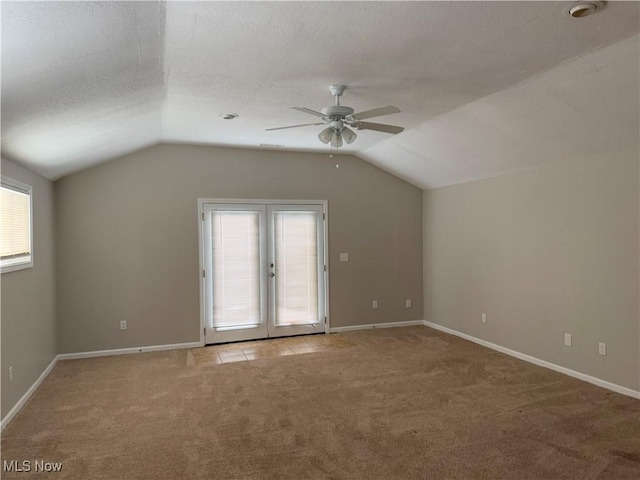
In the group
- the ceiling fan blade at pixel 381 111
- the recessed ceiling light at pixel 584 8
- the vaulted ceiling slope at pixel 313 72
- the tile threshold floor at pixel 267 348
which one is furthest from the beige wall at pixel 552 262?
the ceiling fan blade at pixel 381 111

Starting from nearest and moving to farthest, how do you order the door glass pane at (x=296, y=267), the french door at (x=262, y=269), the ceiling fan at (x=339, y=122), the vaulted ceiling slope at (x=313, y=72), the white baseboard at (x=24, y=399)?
the vaulted ceiling slope at (x=313, y=72), the ceiling fan at (x=339, y=122), the white baseboard at (x=24, y=399), the french door at (x=262, y=269), the door glass pane at (x=296, y=267)

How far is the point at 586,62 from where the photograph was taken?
9.73 feet

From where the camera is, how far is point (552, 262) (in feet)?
15.4

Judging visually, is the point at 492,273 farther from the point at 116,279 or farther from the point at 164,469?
the point at 116,279

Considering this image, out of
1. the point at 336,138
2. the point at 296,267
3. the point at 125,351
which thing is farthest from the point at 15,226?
the point at 296,267

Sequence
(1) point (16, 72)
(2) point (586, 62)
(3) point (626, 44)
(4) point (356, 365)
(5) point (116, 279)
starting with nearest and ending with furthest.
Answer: (1) point (16, 72), (3) point (626, 44), (2) point (586, 62), (4) point (356, 365), (5) point (116, 279)

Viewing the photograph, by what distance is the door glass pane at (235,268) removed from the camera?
19.3 feet

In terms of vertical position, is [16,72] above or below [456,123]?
below

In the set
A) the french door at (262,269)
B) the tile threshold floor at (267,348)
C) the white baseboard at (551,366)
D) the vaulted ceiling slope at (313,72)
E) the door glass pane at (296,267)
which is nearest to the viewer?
the vaulted ceiling slope at (313,72)

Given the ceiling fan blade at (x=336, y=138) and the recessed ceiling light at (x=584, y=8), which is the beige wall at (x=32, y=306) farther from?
the recessed ceiling light at (x=584, y=8)

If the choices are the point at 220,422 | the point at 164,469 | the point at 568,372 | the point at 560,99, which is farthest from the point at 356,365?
the point at 560,99

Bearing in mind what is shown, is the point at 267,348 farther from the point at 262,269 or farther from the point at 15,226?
the point at 15,226

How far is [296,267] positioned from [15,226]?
347 centimetres

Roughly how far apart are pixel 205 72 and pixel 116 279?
11.1 feet
